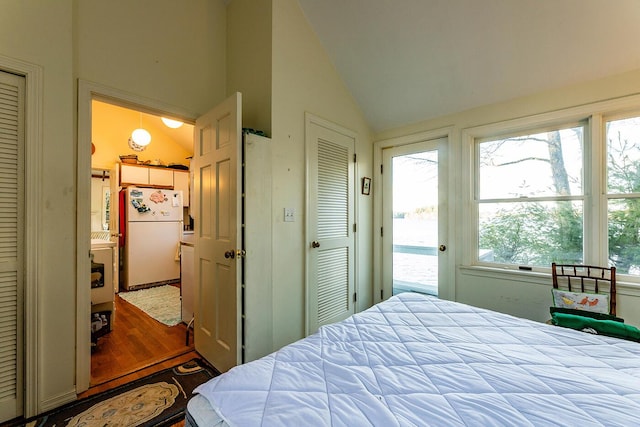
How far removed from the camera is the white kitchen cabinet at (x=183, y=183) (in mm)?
4953

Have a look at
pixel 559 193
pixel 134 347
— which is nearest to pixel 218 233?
pixel 134 347

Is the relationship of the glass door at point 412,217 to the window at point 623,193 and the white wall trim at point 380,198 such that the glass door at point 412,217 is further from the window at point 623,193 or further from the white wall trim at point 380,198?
the window at point 623,193

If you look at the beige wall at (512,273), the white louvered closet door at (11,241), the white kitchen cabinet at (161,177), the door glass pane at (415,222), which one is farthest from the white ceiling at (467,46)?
the white kitchen cabinet at (161,177)

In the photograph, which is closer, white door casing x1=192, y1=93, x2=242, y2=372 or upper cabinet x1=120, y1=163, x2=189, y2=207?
white door casing x1=192, y1=93, x2=242, y2=372

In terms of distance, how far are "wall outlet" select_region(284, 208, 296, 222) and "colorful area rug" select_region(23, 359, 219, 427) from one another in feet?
4.43

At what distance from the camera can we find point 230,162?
6.26 feet

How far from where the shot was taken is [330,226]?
8.73ft

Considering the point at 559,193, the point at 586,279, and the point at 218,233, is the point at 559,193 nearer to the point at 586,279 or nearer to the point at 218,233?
the point at 586,279

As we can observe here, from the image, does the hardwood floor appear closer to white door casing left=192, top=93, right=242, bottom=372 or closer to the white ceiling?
white door casing left=192, top=93, right=242, bottom=372

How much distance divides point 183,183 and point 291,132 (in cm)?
365

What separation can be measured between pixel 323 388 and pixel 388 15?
2.61m

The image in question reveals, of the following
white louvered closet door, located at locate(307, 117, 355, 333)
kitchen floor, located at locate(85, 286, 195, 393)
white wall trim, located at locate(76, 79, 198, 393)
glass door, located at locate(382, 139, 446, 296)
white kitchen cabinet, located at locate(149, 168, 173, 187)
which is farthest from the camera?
white kitchen cabinet, located at locate(149, 168, 173, 187)

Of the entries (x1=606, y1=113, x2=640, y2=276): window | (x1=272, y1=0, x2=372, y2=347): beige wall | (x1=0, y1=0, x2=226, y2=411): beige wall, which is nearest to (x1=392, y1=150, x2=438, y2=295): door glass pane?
(x1=272, y1=0, x2=372, y2=347): beige wall

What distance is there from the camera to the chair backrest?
1.89 metres
